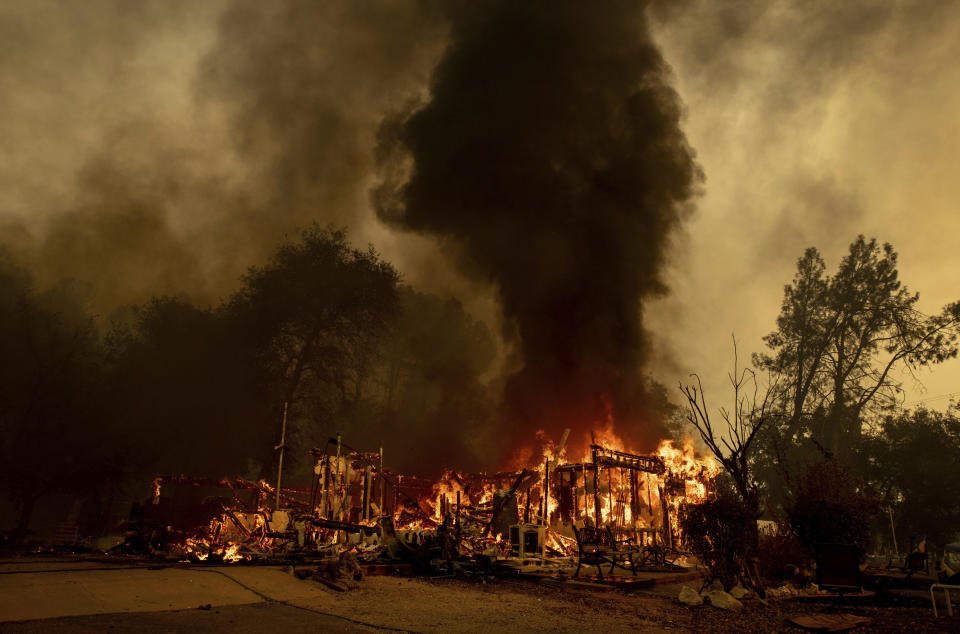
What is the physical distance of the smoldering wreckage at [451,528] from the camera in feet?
54.7

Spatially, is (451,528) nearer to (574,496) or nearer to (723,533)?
(574,496)

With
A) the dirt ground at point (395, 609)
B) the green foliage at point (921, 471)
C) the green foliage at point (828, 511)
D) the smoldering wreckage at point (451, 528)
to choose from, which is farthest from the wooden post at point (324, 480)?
the green foliage at point (921, 471)

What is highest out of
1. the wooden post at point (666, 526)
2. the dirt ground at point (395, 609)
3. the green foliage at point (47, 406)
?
the green foliage at point (47, 406)

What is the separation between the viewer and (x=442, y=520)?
23.0 m

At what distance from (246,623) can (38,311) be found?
35.5 metres

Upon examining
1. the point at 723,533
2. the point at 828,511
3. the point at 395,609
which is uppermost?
the point at 828,511

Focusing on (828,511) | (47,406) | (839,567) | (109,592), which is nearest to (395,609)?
(109,592)

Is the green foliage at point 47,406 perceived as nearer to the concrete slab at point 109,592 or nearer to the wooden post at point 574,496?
the concrete slab at point 109,592

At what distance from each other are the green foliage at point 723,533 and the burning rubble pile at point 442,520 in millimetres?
2335

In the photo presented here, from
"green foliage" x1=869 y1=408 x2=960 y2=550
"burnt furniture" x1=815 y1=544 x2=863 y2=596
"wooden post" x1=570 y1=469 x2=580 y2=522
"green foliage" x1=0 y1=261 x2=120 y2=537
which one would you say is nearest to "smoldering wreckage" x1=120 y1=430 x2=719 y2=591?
"wooden post" x1=570 y1=469 x2=580 y2=522

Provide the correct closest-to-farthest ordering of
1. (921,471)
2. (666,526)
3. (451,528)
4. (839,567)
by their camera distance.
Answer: (839,567) → (451,528) → (666,526) → (921,471)

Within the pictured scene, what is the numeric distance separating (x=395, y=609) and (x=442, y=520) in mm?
12688

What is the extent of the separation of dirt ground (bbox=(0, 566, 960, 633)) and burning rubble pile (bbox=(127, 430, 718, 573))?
237 cm

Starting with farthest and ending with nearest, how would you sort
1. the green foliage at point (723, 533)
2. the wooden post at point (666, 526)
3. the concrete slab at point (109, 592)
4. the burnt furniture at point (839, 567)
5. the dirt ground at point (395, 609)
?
the wooden post at point (666, 526), the green foliage at point (723, 533), the burnt furniture at point (839, 567), the concrete slab at point (109, 592), the dirt ground at point (395, 609)
